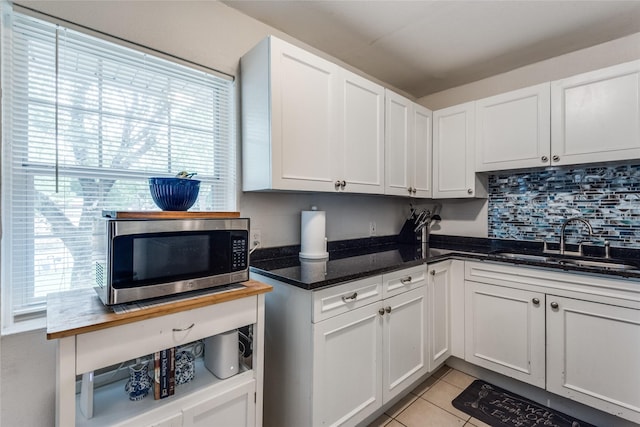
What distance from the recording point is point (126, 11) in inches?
54.6

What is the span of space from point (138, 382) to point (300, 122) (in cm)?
138

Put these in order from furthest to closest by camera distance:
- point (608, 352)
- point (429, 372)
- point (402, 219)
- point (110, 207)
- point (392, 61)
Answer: point (402, 219)
point (392, 61)
point (429, 372)
point (608, 352)
point (110, 207)

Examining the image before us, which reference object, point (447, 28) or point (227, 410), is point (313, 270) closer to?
point (227, 410)

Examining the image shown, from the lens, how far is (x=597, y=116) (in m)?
1.88

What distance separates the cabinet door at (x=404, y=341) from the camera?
1.66 meters

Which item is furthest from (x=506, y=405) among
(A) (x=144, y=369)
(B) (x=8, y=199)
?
A: (B) (x=8, y=199)

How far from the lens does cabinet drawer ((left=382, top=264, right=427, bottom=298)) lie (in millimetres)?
1661

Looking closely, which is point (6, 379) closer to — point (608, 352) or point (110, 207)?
point (110, 207)

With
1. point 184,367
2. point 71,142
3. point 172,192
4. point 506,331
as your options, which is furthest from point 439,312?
point 71,142

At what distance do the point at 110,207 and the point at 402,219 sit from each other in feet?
7.69

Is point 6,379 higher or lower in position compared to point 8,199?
lower

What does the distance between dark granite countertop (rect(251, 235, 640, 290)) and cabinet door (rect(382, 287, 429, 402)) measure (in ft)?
0.76

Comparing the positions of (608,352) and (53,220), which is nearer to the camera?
(53,220)

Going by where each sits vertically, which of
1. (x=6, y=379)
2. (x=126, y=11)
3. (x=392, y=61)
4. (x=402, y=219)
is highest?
(x=392, y=61)
